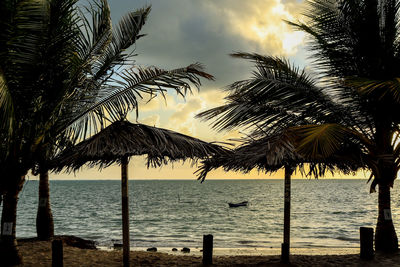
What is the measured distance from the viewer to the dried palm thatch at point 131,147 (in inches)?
302

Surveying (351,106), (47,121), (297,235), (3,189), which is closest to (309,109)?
(351,106)

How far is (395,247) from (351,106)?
387cm

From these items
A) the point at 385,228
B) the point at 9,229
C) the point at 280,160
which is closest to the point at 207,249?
the point at 280,160

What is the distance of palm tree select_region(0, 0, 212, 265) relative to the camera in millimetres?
7227

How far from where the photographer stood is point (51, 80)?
8.45m

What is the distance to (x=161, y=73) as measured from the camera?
924 centimetres

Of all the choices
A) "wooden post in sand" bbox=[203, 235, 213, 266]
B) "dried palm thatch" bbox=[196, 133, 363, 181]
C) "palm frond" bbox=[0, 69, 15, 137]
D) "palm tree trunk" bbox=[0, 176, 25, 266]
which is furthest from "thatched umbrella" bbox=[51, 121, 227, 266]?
"wooden post in sand" bbox=[203, 235, 213, 266]

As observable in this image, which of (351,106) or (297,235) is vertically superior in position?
(351,106)

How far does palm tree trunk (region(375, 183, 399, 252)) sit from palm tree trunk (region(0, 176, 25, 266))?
895 centimetres

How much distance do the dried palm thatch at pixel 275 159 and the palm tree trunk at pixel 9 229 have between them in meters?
4.29

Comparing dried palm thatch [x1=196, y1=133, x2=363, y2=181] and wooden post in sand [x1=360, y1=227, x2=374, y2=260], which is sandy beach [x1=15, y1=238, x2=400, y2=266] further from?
dried palm thatch [x1=196, y1=133, x2=363, y2=181]

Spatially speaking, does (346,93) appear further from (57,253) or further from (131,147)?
(57,253)

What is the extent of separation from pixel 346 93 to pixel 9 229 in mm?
8790

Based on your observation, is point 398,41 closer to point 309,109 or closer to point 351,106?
point 351,106
